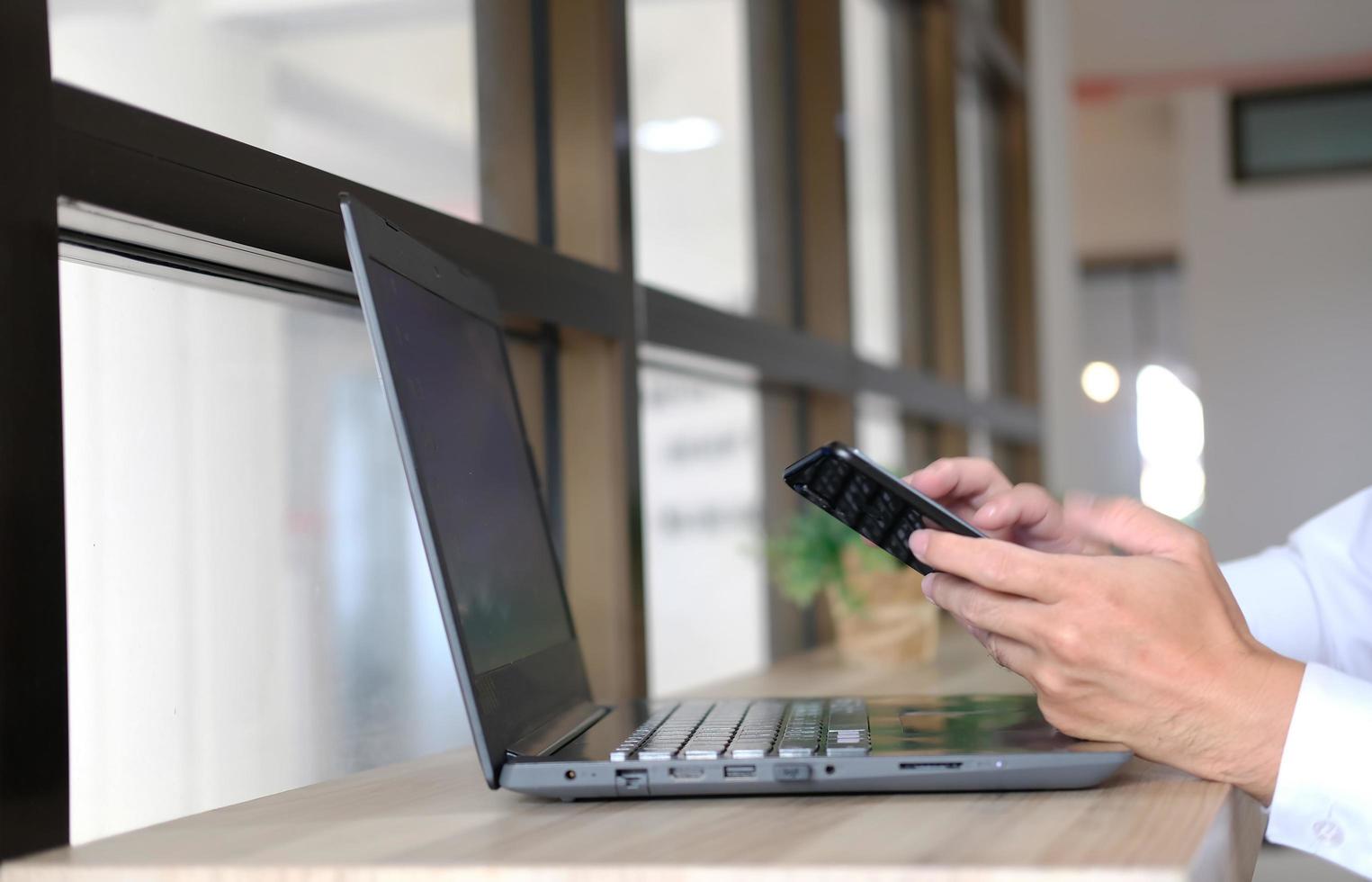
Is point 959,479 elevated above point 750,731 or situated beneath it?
elevated above

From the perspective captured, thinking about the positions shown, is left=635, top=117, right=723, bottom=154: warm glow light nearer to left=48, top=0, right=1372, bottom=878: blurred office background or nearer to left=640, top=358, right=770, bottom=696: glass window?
left=48, top=0, right=1372, bottom=878: blurred office background

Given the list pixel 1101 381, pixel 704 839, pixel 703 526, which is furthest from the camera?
pixel 1101 381

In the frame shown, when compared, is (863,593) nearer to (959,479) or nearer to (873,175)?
(959,479)

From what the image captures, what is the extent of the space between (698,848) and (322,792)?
32 centimetres

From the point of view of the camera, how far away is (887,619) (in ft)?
5.12

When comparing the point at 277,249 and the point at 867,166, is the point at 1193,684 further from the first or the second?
the point at 867,166

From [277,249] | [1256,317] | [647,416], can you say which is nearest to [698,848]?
[277,249]

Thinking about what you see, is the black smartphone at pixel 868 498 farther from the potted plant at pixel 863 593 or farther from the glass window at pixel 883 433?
the glass window at pixel 883 433

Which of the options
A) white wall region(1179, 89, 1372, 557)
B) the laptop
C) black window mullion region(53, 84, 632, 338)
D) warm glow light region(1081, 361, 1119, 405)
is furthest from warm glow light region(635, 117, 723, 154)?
warm glow light region(1081, 361, 1119, 405)

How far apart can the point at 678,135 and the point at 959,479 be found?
1.06 metres

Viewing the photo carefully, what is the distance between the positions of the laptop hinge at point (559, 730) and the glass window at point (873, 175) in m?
1.54

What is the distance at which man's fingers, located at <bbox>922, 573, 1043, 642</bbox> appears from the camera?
699 mm

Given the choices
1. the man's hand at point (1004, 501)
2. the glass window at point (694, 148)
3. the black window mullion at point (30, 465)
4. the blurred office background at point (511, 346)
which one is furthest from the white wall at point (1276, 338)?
the black window mullion at point (30, 465)

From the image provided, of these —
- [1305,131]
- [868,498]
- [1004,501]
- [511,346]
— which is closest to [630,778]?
[868,498]
